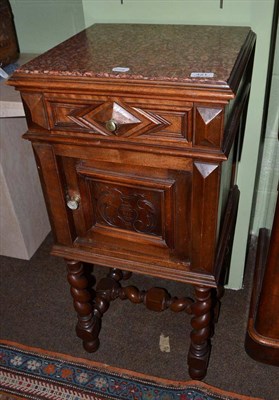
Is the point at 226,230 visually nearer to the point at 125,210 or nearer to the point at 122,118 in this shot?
the point at 125,210

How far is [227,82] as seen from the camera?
0.68m

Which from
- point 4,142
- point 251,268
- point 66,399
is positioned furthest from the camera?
point 251,268

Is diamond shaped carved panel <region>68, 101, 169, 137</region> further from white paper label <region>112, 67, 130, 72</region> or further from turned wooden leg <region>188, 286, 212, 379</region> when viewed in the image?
turned wooden leg <region>188, 286, 212, 379</region>

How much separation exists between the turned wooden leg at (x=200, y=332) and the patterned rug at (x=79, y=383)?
0.20 feet

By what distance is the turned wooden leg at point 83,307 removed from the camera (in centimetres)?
110

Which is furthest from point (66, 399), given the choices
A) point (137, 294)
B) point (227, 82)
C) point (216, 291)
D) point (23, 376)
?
point (227, 82)

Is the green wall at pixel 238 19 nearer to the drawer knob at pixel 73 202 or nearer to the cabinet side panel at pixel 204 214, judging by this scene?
the cabinet side panel at pixel 204 214

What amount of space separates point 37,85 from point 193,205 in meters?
0.39

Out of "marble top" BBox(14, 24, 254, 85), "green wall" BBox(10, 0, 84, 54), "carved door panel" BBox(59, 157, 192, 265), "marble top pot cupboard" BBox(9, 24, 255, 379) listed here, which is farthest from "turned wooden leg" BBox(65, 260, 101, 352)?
"green wall" BBox(10, 0, 84, 54)

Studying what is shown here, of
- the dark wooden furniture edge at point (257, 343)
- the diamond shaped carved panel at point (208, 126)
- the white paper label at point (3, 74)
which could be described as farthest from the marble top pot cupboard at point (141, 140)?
the white paper label at point (3, 74)

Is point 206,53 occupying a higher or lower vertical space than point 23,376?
higher

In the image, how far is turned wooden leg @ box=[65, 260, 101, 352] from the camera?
1.10m

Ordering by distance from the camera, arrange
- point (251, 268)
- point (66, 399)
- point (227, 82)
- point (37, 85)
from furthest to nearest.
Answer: point (251, 268)
point (66, 399)
point (37, 85)
point (227, 82)

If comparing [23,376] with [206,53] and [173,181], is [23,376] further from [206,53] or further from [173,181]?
[206,53]
